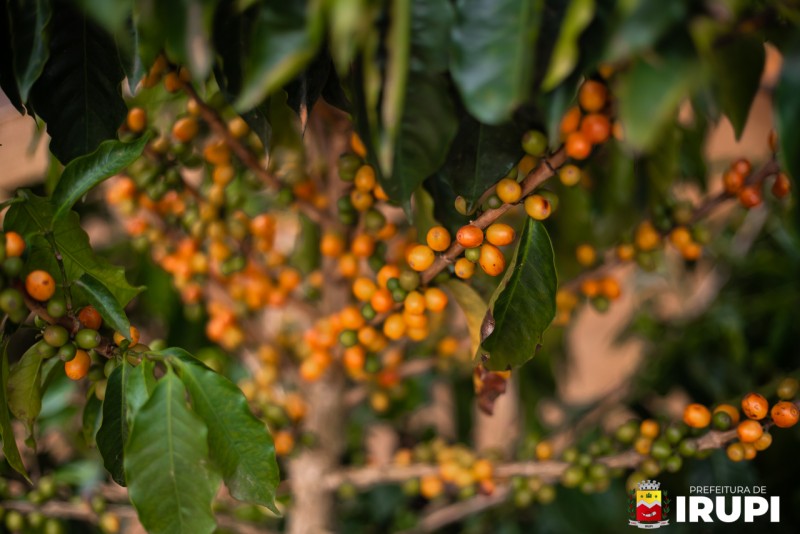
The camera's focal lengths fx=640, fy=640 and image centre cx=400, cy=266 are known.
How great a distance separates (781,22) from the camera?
38 centimetres

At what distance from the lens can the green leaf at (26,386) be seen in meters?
0.50

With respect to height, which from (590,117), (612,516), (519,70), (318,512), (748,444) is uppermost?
(519,70)

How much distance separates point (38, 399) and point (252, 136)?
0.37 m

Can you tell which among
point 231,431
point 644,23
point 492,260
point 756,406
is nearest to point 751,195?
point 756,406

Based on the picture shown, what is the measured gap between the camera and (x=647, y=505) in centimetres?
78

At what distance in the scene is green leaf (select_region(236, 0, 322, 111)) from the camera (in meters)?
0.33

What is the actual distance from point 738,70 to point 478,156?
18 centimetres

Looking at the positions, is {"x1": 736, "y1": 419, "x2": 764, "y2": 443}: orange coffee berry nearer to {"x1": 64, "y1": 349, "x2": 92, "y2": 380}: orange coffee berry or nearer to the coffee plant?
the coffee plant

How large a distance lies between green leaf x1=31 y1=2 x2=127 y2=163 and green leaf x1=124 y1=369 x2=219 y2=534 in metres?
0.22

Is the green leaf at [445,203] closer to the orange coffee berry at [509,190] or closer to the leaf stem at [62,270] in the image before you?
the orange coffee berry at [509,190]

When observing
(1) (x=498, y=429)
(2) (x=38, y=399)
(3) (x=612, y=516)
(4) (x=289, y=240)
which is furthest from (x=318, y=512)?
(1) (x=498, y=429)

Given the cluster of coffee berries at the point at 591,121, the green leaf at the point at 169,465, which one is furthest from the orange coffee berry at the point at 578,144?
the green leaf at the point at 169,465

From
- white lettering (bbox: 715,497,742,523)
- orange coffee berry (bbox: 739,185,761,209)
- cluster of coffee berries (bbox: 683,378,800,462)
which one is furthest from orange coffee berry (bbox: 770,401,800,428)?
white lettering (bbox: 715,497,742,523)

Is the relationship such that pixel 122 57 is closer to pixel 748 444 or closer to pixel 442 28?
pixel 442 28
